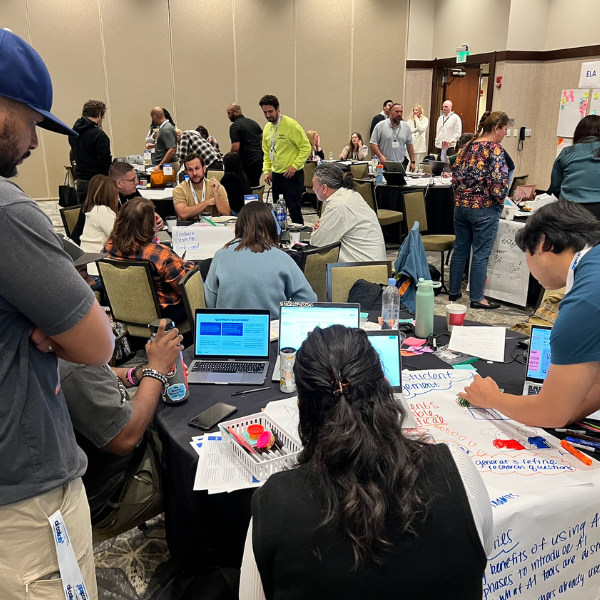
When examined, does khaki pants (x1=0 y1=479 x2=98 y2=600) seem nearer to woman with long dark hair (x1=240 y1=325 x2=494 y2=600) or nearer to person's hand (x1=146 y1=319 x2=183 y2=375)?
woman with long dark hair (x1=240 y1=325 x2=494 y2=600)

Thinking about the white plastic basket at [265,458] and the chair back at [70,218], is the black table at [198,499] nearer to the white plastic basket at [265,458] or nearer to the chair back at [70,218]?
the white plastic basket at [265,458]

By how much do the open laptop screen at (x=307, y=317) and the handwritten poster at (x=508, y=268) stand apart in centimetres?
325

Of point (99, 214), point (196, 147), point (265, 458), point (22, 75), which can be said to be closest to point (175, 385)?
point (265, 458)

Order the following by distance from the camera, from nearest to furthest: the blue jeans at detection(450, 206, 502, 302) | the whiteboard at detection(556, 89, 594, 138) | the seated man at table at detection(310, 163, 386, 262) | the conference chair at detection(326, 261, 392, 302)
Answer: the conference chair at detection(326, 261, 392, 302) < the seated man at table at detection(310, 163, 386, 262) < the blue jeans at detection(450, 206, 502, 302) < the whiteboard at detection(556, 89, 594, 138)

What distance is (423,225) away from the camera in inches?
245

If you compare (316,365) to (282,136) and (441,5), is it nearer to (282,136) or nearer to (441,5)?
(282,136)

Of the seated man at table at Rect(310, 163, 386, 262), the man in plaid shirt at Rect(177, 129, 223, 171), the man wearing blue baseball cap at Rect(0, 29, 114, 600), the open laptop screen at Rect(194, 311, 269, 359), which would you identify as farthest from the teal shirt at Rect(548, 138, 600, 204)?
the man wearing blue baseball cap at Rect(0, 29, 114, 600)

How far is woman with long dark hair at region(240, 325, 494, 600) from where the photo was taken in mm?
997

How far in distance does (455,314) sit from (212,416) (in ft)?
4.08

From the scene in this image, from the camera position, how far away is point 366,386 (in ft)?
3.65

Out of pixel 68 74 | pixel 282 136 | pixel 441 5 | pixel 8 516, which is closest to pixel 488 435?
pixel 8 516

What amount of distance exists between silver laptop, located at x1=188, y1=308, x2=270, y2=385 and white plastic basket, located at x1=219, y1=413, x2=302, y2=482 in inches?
20.6

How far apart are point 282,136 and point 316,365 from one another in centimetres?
655

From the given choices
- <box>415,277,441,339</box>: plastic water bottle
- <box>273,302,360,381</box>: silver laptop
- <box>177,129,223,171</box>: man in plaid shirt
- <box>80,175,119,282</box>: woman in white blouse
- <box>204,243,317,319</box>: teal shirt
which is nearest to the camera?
<box>273,302,360,381</box>: silver laptop
